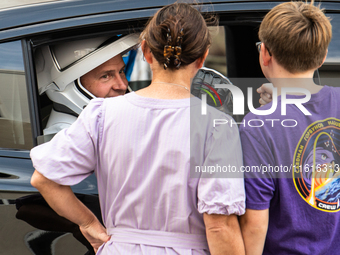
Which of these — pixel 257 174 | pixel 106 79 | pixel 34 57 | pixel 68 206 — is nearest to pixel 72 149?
pixel 68 206

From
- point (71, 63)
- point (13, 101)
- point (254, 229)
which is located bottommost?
point (254, 229)

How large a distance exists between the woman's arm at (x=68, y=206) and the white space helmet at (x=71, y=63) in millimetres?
677

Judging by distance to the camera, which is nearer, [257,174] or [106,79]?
[257,174]

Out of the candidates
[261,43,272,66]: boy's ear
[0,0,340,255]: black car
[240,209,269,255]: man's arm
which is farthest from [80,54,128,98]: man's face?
[240,209,269,255]: man's arm

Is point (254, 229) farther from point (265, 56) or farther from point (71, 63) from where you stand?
point (71, 63)

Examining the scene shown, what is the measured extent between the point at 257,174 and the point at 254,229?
188mm

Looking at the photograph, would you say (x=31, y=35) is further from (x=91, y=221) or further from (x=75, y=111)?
(x=91, y=221)

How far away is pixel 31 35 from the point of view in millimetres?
→ 1678

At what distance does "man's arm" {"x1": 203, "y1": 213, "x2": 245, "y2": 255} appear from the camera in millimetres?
1164

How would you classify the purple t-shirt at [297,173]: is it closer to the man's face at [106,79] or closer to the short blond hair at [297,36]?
the short blond hair at [297,36]

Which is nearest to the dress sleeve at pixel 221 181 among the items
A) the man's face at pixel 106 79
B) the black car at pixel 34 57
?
the black car at pixel 34 57

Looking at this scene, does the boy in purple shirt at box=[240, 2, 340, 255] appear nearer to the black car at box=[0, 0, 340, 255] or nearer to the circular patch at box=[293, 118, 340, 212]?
the circular patch at box=[293, 118, 340, 212]

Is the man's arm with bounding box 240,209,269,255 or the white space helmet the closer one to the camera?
the man's arm with bounding box 240,209,269,255

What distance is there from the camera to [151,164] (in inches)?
46.4
